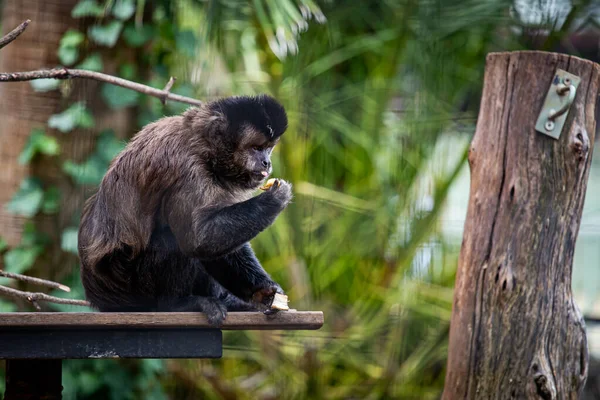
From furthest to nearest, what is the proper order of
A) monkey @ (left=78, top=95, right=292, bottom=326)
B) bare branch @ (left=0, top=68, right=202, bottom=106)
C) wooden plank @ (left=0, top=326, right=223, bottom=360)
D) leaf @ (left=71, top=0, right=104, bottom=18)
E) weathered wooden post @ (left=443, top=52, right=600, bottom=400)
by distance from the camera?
leaf @ (left=71, top=0, right=104, bottom=18), weathered wooden post @ (left=443, top=52, right=600, bottom=400), monkey @ (left=78, top=95, right=292, bottom=326), wooden plank @ (left=0, top=326, right=223, bottom=360), bare branch @ (left=0, top=68, right=202, bottom=106)

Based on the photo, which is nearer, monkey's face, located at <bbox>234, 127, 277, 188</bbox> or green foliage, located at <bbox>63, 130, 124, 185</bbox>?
monkey's face, located at <bbox>234, 127, 277, 188</bbox>

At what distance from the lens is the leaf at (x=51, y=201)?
14.1 ft

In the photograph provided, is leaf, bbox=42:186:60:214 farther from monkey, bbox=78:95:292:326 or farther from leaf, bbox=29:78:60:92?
monkey, bbox=78:95:292:326

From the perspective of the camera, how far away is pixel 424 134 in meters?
4.89

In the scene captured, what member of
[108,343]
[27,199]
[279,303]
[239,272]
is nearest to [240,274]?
[239,272]

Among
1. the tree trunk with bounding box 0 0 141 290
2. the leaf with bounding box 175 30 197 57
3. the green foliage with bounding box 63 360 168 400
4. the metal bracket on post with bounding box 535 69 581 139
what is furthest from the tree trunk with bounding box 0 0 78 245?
the metal bracket on post with bounding box 535 69 581 139

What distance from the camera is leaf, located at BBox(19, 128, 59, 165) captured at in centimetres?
428

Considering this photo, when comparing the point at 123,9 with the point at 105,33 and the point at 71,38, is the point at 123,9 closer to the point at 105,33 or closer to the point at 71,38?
the point at 105,33

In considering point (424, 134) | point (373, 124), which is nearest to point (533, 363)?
point (424, 134)

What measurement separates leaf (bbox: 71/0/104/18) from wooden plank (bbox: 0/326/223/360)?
214 cm

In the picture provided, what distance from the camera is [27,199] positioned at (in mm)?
4266

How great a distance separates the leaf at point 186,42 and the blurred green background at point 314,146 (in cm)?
1

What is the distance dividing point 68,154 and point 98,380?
1.39 metres

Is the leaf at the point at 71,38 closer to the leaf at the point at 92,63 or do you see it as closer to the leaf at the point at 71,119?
the leaf at the point at 92,63
